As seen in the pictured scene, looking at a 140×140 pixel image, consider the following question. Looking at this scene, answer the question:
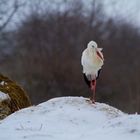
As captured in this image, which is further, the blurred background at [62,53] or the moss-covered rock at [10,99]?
the blurred background at [62,53]

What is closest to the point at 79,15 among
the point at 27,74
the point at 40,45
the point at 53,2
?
the point at 53,2

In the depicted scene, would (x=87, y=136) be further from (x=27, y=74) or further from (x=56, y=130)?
(x=27, y=74)

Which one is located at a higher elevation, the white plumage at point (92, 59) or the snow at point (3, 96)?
the white plumage at point (92, 59)

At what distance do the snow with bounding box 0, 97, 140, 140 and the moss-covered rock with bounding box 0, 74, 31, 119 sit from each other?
1065 millimetres

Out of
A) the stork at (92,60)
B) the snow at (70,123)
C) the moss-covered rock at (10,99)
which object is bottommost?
the snow at (70,123)

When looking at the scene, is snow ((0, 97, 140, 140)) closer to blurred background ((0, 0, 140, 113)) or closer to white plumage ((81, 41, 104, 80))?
white plumage ((81, 41, 104, 80))

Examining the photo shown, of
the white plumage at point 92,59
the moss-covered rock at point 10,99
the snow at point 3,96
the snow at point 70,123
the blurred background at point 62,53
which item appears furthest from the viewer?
the blurred background at point 62,53

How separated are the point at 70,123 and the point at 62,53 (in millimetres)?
30913

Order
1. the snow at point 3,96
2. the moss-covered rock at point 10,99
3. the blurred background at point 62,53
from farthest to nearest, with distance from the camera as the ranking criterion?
the blurred background at point 62,53 → the snow at point 3,96 → the moss-covered rock at point 10,99

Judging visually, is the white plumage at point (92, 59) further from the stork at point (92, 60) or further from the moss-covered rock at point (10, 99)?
the moss-covered rock at point (10, 99)

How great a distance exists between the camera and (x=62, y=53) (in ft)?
125

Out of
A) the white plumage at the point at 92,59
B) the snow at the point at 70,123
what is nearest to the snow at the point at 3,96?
the snow at the point at 70,123

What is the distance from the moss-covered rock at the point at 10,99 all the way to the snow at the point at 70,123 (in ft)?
3.49

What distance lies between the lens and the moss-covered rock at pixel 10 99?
354 inches
